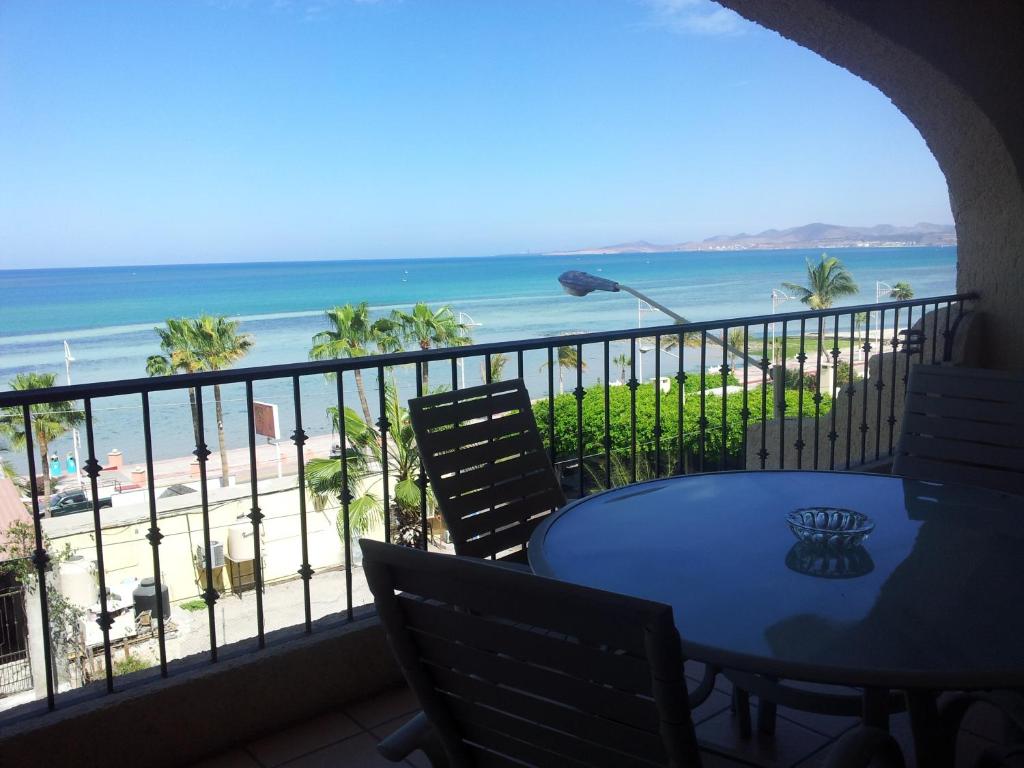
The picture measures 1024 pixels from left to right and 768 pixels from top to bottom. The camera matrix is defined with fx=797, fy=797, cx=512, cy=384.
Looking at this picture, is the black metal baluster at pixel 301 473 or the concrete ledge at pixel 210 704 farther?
the black metal baluster at pixel 301 473

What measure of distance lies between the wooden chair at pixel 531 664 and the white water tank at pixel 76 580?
1587cm

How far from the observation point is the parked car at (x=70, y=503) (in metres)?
21.5

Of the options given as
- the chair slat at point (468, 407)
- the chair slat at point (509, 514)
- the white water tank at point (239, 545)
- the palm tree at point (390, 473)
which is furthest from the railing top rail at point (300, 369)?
the white water tank at point (239, 545)

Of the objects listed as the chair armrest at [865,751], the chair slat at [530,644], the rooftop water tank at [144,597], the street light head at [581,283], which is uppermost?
the street light head at [581,283]

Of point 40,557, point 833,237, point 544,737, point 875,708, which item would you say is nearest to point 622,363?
point 40,557

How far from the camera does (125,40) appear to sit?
5250 cm

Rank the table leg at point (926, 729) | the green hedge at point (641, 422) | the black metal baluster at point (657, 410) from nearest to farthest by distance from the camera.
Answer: the table leg at point (926, 729), the black metal baluster at point (657, 410), the green hedge at point (641, 422)

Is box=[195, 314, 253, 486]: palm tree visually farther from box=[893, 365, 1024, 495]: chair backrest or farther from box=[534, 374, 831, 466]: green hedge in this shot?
box=[893, 365, 1024, 495]: chair backrest

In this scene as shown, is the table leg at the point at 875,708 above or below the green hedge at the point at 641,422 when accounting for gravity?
above

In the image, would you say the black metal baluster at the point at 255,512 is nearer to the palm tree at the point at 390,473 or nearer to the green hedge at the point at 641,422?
the palm tree at the point at 390,473

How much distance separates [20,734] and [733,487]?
6.04 ft

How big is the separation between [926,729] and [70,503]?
25.1m

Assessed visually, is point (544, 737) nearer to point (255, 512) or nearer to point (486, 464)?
point (486, 464)

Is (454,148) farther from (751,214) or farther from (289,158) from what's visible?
(751,214)
